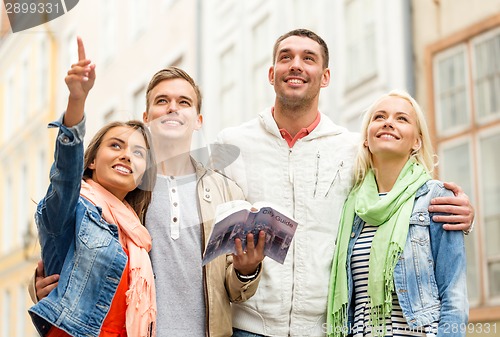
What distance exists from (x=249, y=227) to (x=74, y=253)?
0.68 meters

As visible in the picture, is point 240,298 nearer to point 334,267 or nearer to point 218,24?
point 334,267

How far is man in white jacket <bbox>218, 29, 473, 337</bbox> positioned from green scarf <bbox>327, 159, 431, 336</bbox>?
77mm

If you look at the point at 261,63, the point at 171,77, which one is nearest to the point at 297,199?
the point at 171,77

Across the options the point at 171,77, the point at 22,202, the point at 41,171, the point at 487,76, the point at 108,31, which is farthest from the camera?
the point at 22,202

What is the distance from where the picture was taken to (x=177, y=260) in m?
4.17

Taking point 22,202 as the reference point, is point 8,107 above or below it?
above

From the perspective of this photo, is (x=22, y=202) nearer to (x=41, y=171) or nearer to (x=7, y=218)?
(x=7, y=218)

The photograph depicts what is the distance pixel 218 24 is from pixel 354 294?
13.9 meters

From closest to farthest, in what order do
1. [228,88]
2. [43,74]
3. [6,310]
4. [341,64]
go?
[341,64] < [228,88] < [43,74] < [6,310]

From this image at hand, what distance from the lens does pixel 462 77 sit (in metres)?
12.2

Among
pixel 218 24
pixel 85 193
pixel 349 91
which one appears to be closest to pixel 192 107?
pixel 85 193

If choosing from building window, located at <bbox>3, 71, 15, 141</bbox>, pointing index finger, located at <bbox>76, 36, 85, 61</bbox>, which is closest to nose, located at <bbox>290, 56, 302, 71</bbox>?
pointing index finger, located at <bbox>76, 36, 85, 61</bbox>

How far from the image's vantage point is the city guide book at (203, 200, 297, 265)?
384cm

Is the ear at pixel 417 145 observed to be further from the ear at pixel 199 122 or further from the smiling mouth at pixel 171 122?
the smiling mouth at pixel 171 122
